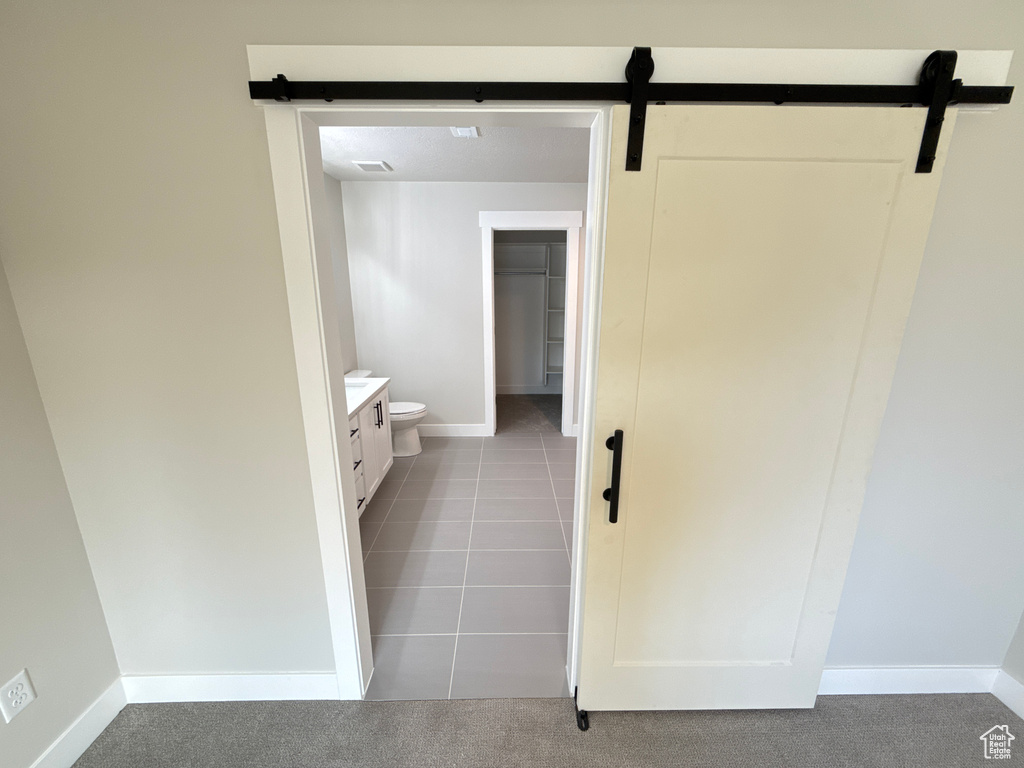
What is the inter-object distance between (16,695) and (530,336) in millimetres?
4932

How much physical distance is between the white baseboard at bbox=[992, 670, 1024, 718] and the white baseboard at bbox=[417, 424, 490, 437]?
357cm

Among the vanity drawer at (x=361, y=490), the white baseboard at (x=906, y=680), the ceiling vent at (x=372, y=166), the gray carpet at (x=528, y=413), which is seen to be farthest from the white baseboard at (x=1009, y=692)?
the ceiling vent at (x=372, y=166)

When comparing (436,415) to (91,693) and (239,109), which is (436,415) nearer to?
(91,693)

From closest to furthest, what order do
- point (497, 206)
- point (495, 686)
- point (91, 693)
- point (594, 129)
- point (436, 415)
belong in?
point (594, 129), point (91, 693), point (495, 686), point (497, 206), point (436, 415)

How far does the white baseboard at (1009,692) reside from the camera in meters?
1.52

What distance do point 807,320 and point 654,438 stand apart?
0.54 m

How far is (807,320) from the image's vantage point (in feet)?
3.75

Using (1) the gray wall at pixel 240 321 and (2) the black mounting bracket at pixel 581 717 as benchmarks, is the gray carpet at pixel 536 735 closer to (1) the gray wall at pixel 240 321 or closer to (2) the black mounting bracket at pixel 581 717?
(2) the black mounting bracket at pixel 581 717

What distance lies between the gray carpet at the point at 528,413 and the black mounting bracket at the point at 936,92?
365 cm

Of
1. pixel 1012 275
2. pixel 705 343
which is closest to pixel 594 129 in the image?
pixel 705 343

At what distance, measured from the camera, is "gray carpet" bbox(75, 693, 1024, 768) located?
139 cm

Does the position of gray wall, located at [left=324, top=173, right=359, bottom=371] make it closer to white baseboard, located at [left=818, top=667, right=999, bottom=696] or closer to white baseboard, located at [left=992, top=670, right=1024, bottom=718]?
white baseboard, located at [left=818, top=667, right=999, bottom=696]

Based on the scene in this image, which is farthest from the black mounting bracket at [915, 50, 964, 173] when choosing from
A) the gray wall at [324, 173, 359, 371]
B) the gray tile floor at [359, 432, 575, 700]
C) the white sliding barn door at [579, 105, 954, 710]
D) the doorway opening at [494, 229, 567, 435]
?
the doorway opening at [494, 229, 567, 435]

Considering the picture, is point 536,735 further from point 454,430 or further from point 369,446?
point 454,430
